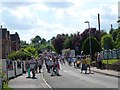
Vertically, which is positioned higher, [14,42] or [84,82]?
[14,42]

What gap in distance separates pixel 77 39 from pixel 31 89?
274ft

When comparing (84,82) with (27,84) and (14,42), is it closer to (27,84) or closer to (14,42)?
(27,84)

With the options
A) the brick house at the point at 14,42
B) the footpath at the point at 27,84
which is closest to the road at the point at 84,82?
Answer: the footpath at the point at 27,84

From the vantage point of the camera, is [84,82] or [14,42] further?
[14,42]

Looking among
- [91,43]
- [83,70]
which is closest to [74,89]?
[83,70]

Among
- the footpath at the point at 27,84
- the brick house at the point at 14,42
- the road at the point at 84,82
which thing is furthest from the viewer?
the brick house at the point at 14,42

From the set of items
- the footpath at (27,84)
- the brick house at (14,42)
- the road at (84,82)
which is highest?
the brick house at (14,42)

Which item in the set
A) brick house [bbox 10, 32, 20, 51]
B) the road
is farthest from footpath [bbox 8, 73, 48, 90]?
brick house [bbox 10, 32, 20, 51]

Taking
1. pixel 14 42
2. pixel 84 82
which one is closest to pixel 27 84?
pixel 84 82

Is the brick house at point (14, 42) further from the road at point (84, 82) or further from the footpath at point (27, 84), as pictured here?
the footpath at point (27, 84)

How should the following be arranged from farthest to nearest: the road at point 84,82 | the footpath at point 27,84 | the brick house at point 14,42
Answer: the brick house at point 14,42 → the footpath at point 27,84 → the road at point 84,82

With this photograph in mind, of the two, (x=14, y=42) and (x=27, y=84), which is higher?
(x=14, y=42)

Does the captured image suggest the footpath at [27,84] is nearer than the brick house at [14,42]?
Yes

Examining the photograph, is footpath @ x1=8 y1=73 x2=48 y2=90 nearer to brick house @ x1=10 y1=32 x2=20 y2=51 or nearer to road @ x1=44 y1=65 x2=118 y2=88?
road @ x1=44 y1=65 x2=118 y2=88
